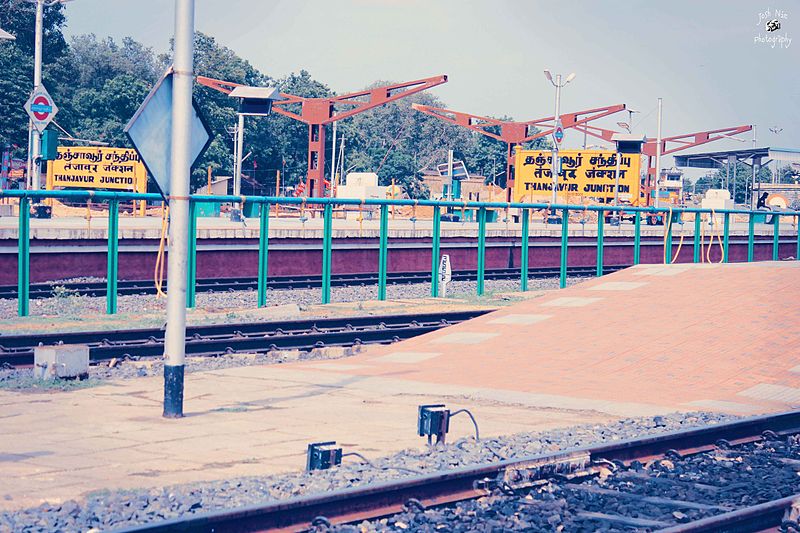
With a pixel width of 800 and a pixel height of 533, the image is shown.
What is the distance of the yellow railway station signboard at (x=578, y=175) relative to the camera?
54.2 m

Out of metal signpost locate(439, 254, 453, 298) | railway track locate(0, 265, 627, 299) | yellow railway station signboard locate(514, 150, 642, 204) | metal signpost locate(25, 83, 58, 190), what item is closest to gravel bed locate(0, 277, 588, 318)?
railway track locate(0, 265, 627, 299)

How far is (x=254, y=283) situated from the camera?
2422 centimetres

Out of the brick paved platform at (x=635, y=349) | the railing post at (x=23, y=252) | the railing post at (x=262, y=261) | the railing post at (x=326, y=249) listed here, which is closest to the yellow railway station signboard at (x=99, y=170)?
the railing post at (x=326, y=249)

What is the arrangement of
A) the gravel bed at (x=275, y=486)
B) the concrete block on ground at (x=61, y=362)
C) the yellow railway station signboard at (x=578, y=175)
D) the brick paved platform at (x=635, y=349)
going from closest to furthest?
the gravel bed at (x=275, y=486) → the concrete block on ground at (x=61, y=362) → the brick paved platform at (x=635, y=349) → the yellow railway station signboard at (x=578, y=175)

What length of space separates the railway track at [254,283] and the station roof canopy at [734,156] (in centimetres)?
2319

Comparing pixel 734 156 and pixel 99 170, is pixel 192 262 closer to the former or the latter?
pixel 99 170

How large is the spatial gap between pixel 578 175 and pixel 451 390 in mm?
45630

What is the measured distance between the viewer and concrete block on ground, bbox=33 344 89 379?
452 inches

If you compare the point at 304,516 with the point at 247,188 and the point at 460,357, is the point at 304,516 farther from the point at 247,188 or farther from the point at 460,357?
the point at 247,188

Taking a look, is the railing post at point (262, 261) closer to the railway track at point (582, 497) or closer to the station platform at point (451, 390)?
the station platform at point (451, 390)

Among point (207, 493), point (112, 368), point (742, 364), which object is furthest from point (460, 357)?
point (207, 493)

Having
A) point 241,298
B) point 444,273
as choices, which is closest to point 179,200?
point 241,298

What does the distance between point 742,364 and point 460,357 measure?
11.5 ft

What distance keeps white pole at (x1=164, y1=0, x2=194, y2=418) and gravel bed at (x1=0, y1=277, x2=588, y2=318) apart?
9.37m
